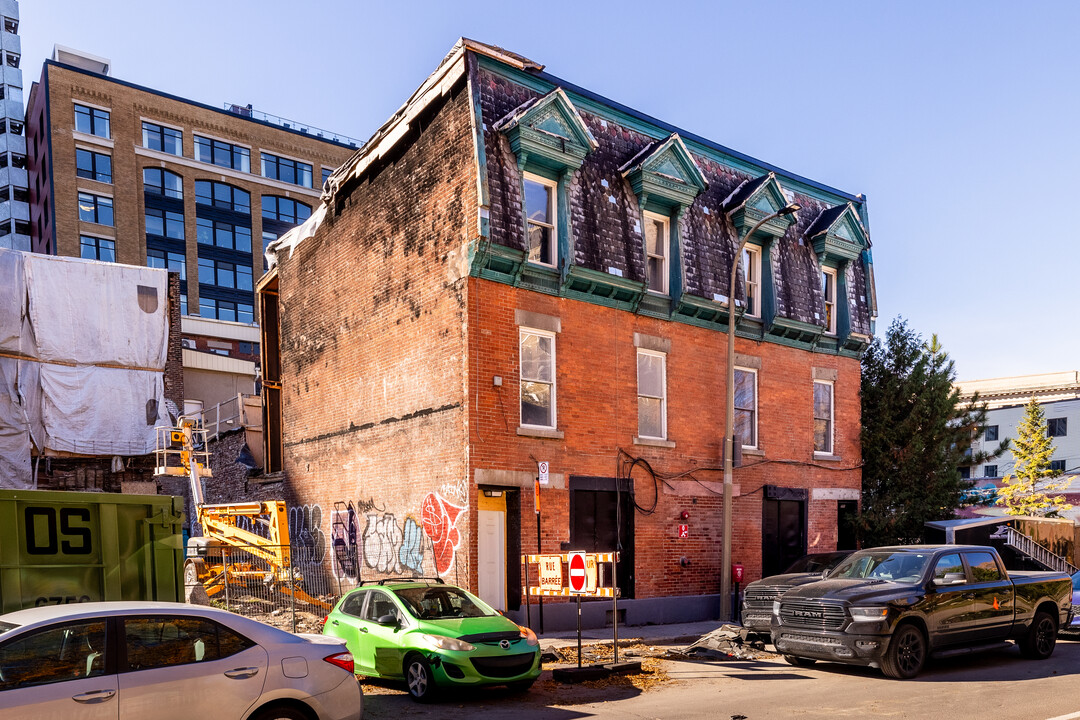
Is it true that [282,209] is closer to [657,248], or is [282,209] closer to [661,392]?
[657,248]

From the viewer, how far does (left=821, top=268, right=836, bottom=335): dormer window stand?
23.7 metres

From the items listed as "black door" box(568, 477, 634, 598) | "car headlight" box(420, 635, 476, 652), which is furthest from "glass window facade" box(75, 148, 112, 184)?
"car headlight" box(420, 635, 476, 652)

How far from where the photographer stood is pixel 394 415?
18.1 metres

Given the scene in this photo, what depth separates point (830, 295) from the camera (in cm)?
2398

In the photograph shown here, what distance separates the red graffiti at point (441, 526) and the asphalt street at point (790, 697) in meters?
4.45

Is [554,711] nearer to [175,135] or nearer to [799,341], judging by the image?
[799,341]

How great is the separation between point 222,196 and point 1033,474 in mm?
56273

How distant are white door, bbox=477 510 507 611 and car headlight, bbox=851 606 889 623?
23.5 ft

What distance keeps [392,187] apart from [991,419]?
58.8 meters

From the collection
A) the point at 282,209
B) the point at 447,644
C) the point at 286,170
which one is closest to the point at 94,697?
the point at 447,644

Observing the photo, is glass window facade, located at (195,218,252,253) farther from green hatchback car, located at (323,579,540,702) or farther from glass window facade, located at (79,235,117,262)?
green hatchback car, located at (323,579,540,702)

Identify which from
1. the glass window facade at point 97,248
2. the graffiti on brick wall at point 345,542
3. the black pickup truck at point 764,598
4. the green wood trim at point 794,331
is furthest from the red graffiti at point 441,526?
the glass window facade at point 97,248

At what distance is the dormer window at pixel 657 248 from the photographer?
19.6 meters

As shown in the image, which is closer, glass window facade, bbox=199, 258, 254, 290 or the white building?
the white building
